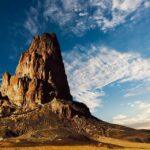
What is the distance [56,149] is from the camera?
164 metres
